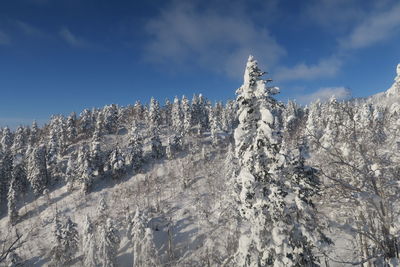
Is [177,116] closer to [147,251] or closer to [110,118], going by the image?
[110,118]

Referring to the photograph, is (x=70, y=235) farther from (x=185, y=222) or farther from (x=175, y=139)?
(x=175, y=139)

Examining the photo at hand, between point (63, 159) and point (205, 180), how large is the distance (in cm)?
5474

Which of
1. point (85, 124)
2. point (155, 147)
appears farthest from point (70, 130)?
point (155, 147)

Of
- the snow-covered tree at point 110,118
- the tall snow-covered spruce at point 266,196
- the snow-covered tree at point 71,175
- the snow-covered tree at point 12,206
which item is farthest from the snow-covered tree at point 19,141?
the tall snow-covered spruce at point 266,196

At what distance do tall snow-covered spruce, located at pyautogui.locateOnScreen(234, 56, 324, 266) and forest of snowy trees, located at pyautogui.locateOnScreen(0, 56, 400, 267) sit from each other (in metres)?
0.06

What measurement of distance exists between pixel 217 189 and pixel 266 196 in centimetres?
6032

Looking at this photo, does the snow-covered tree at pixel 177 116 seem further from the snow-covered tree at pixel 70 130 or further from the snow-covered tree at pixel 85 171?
the snow-covered tree at pixel 70 130

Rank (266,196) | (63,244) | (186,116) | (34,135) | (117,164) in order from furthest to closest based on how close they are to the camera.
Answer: (34,135), (186,116), (117,164), (63,244), (266,196)

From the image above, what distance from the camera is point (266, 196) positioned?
12375mm

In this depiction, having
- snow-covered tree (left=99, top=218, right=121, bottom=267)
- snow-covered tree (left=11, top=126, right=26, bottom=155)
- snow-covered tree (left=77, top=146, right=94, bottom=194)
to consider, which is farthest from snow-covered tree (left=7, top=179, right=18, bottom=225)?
snow-covered tree (left=99, top=218, right=121, bottom=267)

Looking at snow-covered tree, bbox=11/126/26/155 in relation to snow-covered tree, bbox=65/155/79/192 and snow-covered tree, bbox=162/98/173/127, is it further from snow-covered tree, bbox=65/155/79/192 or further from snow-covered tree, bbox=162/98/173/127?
snow-covered tree, bbox=162/98/173/127

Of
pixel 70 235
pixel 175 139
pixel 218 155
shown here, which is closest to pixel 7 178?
pixel 70 235

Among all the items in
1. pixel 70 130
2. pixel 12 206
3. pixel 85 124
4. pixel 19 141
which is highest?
pixel 85 124

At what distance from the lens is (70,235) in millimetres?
51719
